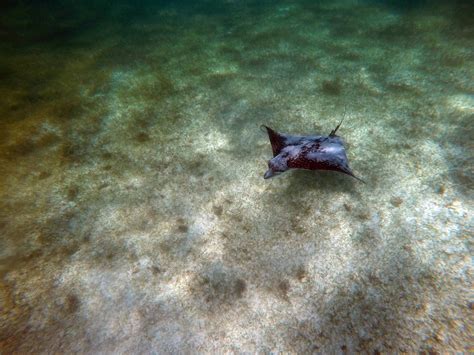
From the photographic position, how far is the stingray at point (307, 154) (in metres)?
3.28

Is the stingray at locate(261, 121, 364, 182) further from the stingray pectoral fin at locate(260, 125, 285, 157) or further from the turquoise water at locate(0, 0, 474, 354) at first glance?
the turquoise water at locate(0, 0, 474, 354)

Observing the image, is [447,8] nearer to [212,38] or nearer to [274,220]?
[212,38]

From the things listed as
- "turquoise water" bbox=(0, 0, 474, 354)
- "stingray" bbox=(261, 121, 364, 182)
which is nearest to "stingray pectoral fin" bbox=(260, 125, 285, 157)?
"stingray" bbox=(261, 121, 364, 182)

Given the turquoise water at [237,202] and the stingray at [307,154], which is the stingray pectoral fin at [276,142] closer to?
the stingray at [307,154]

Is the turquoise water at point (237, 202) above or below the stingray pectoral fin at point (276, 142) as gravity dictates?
below

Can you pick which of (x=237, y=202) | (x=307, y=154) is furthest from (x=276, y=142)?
(x=237, y=202)

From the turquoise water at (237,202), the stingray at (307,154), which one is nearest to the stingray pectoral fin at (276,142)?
the stingray at (307,154)

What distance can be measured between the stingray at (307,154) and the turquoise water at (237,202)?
1.21ft

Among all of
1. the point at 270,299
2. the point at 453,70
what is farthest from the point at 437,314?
the point at 453,70

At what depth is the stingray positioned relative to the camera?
328 centimetres

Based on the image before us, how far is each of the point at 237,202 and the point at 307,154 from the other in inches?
44.2

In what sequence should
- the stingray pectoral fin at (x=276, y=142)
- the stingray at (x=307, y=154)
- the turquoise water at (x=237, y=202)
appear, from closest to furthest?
the turquoise water at (x=237, y=202) → the stingray at (x=307, y=154) → the stingray pectoral fin at (x=276, y=142)

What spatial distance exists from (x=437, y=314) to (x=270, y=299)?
153 centimetres

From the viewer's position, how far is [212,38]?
8.05 m
